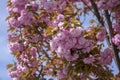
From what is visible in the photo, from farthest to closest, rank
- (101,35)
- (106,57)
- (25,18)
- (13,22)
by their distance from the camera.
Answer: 1. (13,22)
2. (25,18)
3. (101,35)
4. (106,57)

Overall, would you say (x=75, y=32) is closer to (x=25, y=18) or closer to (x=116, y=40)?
(x=116, y=40)

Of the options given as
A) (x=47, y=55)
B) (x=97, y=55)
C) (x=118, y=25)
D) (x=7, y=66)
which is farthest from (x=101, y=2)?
(x=7, y=66)

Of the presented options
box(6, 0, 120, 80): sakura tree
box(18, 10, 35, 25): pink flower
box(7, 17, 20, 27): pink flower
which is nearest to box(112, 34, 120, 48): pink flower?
box(6, 0, 120, 80): sakura tree

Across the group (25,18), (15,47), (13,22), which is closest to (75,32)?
(25,18)

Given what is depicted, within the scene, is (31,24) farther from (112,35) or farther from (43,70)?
(112,35)

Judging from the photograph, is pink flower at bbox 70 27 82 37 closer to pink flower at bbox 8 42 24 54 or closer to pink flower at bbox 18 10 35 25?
pink flower at bbox 18 10 35 25

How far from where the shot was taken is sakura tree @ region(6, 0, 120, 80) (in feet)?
19.8

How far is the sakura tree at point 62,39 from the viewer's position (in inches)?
238

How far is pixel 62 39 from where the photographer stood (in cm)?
585

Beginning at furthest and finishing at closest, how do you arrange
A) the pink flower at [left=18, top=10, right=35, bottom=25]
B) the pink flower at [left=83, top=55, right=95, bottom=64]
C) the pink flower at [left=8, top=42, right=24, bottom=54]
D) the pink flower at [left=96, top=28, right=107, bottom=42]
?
the pink flower at [left=8, top=42, right=24, bottom=54]
the pink flower at [left=18, top=10, right=35, bottom=25]
the pink flower at [left=96, top=28, right=107, bottom=42]
the pink flower at [left=83, top=55, right=95, bottom=64]

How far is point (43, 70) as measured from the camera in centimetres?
821

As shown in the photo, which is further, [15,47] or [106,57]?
[15,47]

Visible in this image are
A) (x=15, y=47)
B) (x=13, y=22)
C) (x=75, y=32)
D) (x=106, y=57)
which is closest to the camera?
(x=75, y=32)

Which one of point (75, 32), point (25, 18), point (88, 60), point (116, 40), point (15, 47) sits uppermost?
point (25, 18)
